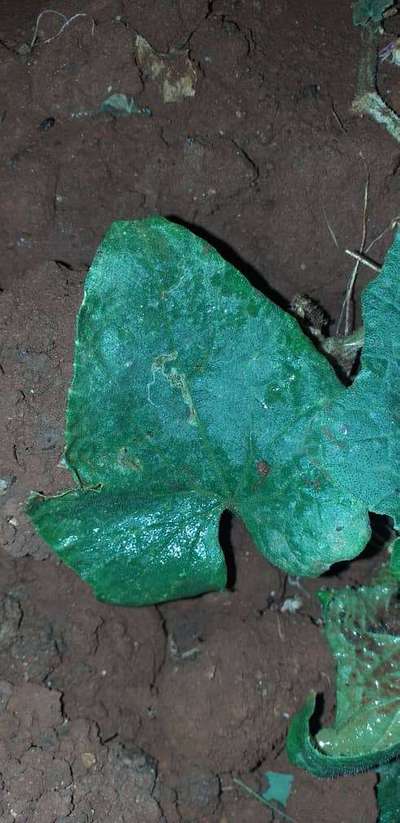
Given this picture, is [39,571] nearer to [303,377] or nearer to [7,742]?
[7,742]

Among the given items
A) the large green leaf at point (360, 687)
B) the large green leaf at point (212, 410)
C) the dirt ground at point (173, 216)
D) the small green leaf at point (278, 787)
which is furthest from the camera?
the small green leaf at point (278, 787)

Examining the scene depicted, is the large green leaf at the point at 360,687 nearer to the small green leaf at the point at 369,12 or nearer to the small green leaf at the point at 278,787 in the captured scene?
the small green leaf at the point at 278,787

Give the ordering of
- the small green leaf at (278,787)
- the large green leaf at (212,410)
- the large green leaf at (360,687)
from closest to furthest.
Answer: the large green leaf at (212,410) < the large green leaf at (360,687) < the small green leaf at (278,787)

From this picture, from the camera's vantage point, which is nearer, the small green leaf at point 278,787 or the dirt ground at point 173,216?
the dirt ground at point 173,216

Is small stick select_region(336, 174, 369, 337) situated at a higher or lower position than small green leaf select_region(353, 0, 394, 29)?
lower

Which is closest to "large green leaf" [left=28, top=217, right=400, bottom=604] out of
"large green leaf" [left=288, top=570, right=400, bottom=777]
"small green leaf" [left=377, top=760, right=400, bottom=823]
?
"large green leaf" [left=288, top=570, right=400, bottom=777]

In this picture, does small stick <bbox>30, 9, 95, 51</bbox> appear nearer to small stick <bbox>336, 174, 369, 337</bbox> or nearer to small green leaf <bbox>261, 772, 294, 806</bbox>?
small stick <bbox>336, 174, 369, 337</bbox>

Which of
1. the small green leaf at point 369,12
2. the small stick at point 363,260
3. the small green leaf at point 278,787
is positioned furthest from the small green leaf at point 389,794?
the small green leaf at point 369,12

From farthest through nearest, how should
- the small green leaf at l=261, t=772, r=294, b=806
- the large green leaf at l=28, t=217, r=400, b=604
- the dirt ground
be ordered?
the small green leaf at l=261, t=772, r=294, b=806, the dirt ground, the large green leaf at l=28, t=217, r=400, b=604
